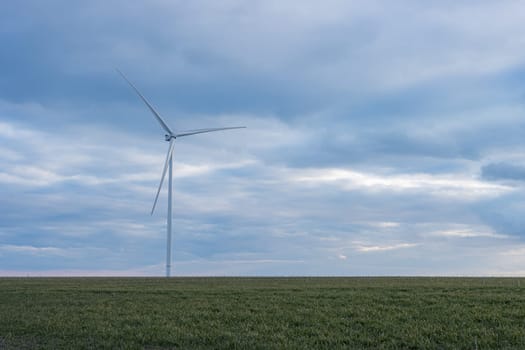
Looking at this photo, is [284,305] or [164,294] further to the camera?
[164,294]

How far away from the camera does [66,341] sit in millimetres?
23703

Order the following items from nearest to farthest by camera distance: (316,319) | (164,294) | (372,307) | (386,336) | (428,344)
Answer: (428,344), (386,336), (316,319), (372,307), (164,294)

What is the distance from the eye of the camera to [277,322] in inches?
1030

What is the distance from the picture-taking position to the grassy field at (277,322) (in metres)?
22.3

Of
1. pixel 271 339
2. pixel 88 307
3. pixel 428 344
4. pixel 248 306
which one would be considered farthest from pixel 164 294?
pixel 428 344

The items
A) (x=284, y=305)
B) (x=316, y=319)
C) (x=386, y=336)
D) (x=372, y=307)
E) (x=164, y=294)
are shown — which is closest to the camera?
(x=386, y=336)

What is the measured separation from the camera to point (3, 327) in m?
27.4

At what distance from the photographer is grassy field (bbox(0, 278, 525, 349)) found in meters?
22.3

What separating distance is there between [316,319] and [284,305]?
544cm

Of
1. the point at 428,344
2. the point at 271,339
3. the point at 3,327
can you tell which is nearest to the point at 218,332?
the point at 271,339

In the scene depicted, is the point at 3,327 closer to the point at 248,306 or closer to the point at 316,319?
the point at 248,306

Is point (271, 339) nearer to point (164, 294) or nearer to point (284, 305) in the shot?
point (284, 305)

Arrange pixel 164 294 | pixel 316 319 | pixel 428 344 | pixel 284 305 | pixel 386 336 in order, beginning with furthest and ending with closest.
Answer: pixel 164 294, pixel 284 305, pixel 316 319, pixel 386 336, pixel 428 344

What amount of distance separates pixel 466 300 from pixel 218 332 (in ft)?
50.7
